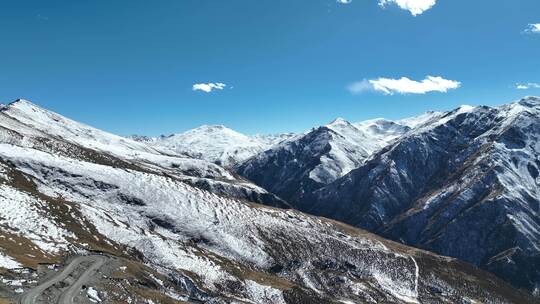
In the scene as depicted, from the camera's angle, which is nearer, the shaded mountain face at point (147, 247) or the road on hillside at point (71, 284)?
the road on hillside at point (71, 284)

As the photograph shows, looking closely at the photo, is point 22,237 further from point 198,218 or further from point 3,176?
point 198,218

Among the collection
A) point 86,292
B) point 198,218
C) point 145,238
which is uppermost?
point 198,218

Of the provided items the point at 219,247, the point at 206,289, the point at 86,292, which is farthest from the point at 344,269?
the point at 86,292

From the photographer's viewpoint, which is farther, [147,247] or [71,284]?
[147,247]

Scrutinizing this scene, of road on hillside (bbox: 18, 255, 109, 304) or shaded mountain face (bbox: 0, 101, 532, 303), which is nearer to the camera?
road on hillside (bbox: 18, 255, 109, 304)

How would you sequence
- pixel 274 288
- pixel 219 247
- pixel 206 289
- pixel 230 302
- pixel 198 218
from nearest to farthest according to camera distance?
pixel 230 302, pixel 206 289, pixel 274 288, pixel 219 247, pixel 198 218

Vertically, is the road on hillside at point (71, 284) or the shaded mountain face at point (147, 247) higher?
the shaded mountain face at point (147, 247)

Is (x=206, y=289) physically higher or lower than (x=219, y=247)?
lower

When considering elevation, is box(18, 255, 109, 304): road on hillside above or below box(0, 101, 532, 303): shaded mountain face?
below
